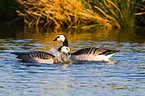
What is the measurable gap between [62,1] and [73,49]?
1228 cm

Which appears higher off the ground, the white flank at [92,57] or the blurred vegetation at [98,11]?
the blurred vegetation at [98,11]

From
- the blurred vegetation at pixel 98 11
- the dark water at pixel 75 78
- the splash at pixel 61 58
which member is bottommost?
the dark water at pixel 75 78

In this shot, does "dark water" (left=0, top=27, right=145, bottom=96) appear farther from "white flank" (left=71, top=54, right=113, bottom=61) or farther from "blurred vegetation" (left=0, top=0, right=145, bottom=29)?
"blurred vegetation" (left=0, top=0, right=145, bottom=29)

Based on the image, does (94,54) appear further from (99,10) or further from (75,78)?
(99,10)

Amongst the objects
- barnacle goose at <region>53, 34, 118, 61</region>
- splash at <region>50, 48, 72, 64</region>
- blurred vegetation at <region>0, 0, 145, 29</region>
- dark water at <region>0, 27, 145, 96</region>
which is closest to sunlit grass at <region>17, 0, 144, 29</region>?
blurred vegetation at <region>0, 0, 145, 29</region>

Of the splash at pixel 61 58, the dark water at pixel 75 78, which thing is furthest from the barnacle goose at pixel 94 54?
the dark water at pixel 75 78

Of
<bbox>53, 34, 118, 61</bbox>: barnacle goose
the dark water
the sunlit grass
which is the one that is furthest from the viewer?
the sunlit grass

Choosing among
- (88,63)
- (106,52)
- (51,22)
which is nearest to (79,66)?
(88,63)

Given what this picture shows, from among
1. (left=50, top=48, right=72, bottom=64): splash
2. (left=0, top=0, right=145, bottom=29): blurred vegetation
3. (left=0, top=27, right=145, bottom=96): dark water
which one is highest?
(left=0, top=0, right=145, bottom=29): blurred vegetation

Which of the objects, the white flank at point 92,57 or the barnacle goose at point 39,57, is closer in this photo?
the barnacle goose at point 39,57

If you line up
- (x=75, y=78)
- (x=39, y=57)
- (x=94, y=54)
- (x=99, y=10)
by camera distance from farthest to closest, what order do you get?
1. (x=99, y=10)
2. (x=94, y=54)
3. (x=39, y=57)
4. (x=75, y=78)

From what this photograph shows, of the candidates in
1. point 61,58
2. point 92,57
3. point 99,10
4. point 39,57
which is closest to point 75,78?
point 39,57

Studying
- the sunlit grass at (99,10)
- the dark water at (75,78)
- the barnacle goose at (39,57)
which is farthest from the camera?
the sunlit grass at (99,10)

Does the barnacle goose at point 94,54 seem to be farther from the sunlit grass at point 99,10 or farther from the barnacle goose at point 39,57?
the sunlit grass at point 99,10
